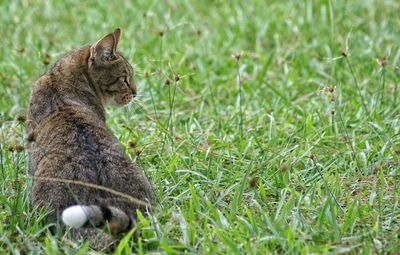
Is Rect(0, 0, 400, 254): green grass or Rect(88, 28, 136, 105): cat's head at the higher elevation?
Rect(88, 28, 136, 105): cat's head

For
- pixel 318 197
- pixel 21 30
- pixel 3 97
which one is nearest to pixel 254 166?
pixel 318 197

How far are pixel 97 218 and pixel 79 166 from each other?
424 mm

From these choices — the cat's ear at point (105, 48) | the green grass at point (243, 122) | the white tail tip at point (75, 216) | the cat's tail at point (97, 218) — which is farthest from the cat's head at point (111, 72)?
the white tail tip at point (75, 216)

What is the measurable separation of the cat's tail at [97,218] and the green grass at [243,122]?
11 cm

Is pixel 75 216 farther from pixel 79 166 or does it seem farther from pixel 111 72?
pixel 111 72

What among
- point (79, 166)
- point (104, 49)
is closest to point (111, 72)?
point (104, 49)

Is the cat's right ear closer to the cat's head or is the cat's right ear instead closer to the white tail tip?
the cat's head

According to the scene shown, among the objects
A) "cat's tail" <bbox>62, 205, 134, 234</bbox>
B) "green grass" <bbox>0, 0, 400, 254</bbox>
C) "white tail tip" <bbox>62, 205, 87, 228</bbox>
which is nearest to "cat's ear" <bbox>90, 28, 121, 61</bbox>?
"green grass" <bbox>0, 0, 400, 254</bbox>

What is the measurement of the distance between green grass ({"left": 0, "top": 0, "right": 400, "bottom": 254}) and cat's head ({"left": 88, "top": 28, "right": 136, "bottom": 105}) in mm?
283

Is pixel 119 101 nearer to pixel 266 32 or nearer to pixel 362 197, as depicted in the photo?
pixel 362 197

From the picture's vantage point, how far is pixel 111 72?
5418 millimetres

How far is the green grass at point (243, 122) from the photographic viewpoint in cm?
436

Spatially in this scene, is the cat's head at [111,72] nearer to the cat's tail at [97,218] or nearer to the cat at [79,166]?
the cat at [79,166]

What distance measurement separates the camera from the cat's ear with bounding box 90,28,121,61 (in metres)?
5.27
